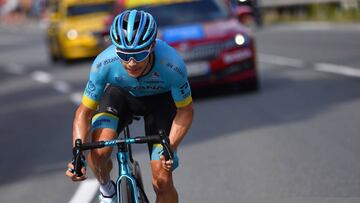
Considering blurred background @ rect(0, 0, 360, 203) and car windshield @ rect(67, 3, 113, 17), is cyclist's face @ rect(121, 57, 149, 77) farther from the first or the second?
car windshield @ rect(67, 3, 113, 17)

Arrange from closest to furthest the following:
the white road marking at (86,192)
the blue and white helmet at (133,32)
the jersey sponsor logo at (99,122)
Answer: the blue and white helmet at (133,32) < the jersey sponsor logo at (99,122) < the white road marking at (86,192)

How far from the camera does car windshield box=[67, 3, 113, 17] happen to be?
2673 cm

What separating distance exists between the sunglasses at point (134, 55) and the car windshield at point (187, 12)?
31.5 ft

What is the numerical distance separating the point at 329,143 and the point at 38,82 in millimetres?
12859

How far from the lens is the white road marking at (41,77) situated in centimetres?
2252

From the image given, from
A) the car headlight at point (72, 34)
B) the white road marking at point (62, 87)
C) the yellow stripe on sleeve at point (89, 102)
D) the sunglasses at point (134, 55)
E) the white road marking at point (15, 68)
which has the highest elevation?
the sunglasses at point (134, 55)

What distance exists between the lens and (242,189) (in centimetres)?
833

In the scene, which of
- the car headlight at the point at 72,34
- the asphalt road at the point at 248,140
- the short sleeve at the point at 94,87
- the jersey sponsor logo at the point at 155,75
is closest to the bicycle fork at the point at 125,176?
the short sleeve at the point at 94,87

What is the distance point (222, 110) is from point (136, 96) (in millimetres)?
7378

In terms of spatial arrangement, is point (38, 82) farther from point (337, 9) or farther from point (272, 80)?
point (337, 9)

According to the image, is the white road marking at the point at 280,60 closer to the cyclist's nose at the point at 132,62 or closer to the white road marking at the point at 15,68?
the white road marking at the point at 15,68

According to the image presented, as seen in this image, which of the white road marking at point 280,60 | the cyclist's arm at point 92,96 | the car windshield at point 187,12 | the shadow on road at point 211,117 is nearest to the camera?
the cyclist's arm at point 92,96

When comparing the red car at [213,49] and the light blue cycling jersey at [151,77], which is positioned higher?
the light blue cycling jersey at [151,77]

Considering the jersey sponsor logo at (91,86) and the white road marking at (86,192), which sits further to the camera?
the white road marking at (86,192)
